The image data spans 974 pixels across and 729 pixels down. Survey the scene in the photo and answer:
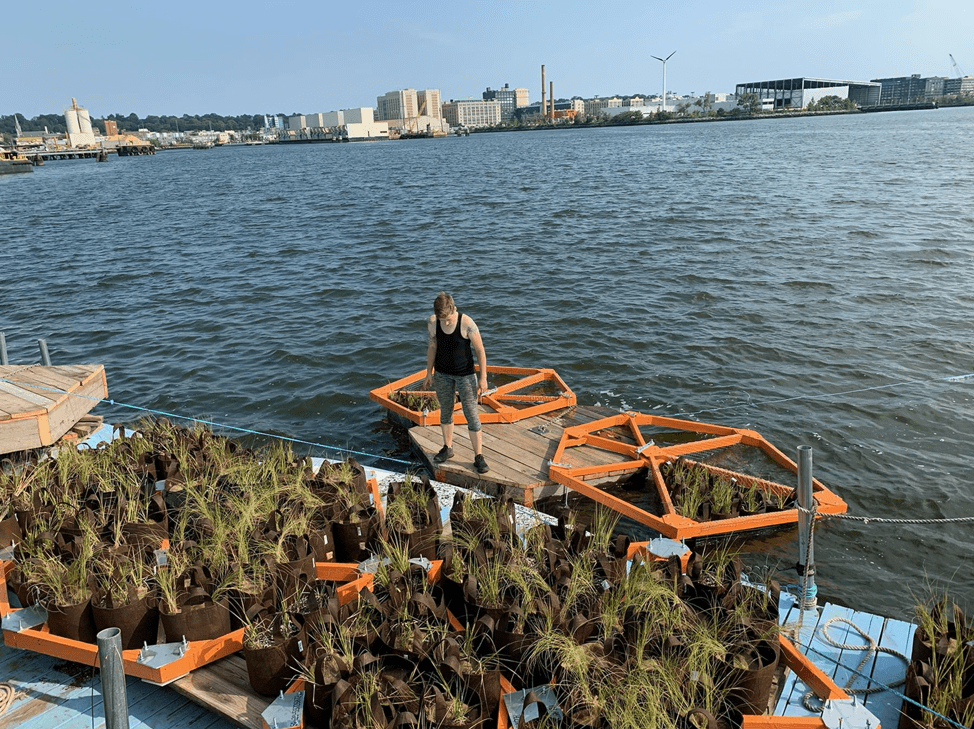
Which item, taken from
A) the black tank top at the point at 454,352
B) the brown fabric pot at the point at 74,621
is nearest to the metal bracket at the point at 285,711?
the brown fabric pot at the point at 74,621

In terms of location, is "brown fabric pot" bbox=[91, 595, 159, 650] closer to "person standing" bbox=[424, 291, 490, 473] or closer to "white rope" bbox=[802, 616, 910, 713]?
"person standing" bbox=[424, 291, 490, 473]

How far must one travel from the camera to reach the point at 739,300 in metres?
18.8

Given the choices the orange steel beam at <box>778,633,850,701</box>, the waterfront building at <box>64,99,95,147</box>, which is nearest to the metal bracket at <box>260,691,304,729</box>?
the orange steel beam at <box>778,633,850,701</box>

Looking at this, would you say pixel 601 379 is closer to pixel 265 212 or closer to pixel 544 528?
pixel 544 528

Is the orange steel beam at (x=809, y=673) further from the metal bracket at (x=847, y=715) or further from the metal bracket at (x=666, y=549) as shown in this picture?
the metal bracket at (x=666, y=549)

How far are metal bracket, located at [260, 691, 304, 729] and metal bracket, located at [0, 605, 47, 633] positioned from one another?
2.05 meters

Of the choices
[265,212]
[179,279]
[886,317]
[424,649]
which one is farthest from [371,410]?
[265,212]

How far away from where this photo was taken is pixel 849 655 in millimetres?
4977

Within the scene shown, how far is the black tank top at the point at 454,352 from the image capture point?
8047 millimetres

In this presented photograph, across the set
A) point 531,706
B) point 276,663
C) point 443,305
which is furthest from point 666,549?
point 443,305

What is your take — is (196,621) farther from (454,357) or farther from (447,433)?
(447,433)

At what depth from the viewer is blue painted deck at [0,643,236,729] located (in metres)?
4.59

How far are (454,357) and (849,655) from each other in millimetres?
4699

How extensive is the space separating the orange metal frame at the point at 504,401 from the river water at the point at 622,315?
81 centimetres
